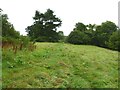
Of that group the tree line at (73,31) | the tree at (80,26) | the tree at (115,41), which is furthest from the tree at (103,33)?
the tree at (115,41)

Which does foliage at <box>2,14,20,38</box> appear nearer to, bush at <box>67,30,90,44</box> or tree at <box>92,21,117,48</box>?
bush at <box>67,30,90,44</box>

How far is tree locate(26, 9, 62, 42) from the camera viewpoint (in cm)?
5197

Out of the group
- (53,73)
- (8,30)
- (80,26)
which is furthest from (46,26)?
(53,73)

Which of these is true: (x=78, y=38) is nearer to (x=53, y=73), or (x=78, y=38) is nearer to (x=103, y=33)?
(x=103, y=33)

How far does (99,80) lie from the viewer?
16.6 metres

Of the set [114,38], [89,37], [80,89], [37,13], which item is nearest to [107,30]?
[89,37]

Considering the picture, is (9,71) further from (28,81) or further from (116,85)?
(116,85)

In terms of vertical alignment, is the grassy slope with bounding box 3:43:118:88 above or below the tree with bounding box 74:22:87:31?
below

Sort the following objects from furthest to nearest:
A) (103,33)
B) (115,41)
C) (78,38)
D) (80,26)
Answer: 1. (80,26)
2. (103,33)
3. (78,38)
4. (115,41)

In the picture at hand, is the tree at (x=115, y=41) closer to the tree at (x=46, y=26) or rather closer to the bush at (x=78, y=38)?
the bush at (x=78, y=38)

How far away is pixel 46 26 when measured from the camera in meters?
52.2

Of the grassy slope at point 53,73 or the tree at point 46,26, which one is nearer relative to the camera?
the grassy slope at point 53,73

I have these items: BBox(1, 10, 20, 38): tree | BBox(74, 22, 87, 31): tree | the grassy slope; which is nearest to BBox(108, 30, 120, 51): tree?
BBox(74, 22, 87, 31): tree

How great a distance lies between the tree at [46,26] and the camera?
5197 cm
